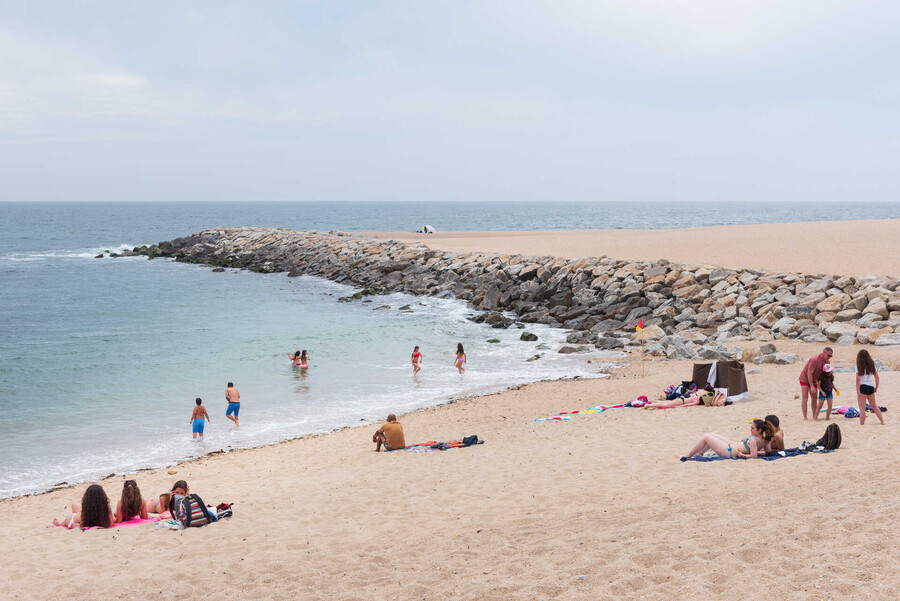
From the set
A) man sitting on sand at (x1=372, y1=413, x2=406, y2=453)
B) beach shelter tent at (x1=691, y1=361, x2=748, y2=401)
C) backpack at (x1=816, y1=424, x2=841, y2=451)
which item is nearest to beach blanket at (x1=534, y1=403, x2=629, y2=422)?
beach shelter tent at (x1=691, y1=361, x2=748, y2=401)

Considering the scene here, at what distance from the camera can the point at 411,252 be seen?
145 feet

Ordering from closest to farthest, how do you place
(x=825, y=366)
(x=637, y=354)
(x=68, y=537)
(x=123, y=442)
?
(x=68, y=537)
(x=825, y=366)
(x=123, y=442)
(x=637, y=354)

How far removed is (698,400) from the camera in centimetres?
1420

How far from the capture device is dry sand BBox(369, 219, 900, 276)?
2930 cm

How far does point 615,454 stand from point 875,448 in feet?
11.8

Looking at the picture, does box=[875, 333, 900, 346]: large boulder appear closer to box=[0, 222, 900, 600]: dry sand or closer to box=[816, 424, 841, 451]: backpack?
box=[0, 222, 900, 600]: dry sand

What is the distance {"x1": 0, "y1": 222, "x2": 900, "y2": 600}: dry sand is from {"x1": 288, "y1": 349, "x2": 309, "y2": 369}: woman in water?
27.4ft

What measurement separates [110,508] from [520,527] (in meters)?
5.64

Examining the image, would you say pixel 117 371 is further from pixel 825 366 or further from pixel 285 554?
pixel 825 366

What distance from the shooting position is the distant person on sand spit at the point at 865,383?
35.3ft

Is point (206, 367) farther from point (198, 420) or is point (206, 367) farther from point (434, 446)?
point (434, 446)

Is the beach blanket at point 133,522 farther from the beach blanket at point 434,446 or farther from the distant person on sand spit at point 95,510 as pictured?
the beach blanket at point 434,446

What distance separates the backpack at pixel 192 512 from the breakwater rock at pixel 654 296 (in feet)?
48.4

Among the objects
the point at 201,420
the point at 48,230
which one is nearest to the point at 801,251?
the point at 201,420
